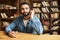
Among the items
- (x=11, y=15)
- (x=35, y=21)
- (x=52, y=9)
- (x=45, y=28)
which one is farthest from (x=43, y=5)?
(x=35, y=21)

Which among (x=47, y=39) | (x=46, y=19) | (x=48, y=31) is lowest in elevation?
(x=48, y=31)

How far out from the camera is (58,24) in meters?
4.89

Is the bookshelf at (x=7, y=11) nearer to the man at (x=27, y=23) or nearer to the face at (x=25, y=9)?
the man at (x=27, y=23)

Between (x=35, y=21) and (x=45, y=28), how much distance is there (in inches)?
102

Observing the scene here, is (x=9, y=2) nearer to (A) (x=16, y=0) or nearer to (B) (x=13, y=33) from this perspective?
(A) (x=16, y=0)

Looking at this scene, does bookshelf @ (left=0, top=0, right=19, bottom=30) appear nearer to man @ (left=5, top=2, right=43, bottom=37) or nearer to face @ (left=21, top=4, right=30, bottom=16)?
man @ (left=5, top=2, right=43, bottom=37)

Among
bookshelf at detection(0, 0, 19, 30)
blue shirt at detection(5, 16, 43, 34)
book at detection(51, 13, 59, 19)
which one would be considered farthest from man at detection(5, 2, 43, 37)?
book at detection(51, 13, 59, 19)

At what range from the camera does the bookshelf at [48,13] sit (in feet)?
15.7

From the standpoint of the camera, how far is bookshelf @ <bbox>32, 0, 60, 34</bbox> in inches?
189

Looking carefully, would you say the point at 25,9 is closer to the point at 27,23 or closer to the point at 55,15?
the point at 27,23

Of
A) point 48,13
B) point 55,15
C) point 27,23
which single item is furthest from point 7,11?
point 27,23

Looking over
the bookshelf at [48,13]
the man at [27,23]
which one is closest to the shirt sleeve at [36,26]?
the man at [27,23]

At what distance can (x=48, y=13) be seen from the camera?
4848 mm

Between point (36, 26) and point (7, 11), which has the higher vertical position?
point (36, 26)
